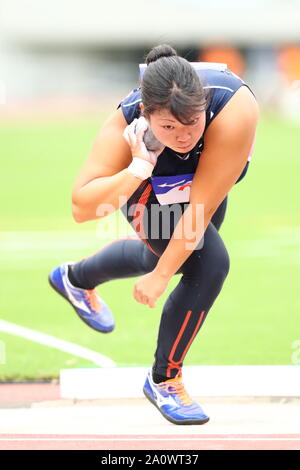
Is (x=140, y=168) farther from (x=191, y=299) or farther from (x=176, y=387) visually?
(x=176, y=387)

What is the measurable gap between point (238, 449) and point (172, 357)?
595mm

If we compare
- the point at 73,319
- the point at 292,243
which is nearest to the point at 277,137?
the point at 292,243

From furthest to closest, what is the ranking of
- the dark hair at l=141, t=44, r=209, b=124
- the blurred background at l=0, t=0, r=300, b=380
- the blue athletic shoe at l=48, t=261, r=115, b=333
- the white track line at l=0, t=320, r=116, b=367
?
the blurred background at l=0, t=0, r=300, b=380 → the white track line at l=0, t=320, r=116, b=367 → the blue athletic shoe at l=48, t=261, r=115, b=333 → the dark hair at l=141, t=44, r=209, b=124

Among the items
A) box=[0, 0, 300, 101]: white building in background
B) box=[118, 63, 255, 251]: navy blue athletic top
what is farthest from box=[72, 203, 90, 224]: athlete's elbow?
box=[0, 0, 300, 101]: white building in background

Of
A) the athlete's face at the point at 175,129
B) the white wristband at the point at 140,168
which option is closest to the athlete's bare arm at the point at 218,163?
the athlete's face at the point at 175,129

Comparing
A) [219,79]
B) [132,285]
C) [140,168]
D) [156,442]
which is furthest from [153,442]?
[132,285]

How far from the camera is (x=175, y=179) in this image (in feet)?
11.5

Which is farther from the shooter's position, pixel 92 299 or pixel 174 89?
pixel 92 299

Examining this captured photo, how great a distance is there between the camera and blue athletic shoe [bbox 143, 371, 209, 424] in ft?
12.1

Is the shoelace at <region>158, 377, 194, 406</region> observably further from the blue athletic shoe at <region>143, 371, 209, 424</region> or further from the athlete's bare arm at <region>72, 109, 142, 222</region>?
the athlete's bare arm at <region>72, 109, 142, 222</region>

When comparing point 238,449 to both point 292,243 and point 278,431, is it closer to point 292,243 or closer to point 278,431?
point 278,431

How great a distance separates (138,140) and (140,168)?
12 centimetres

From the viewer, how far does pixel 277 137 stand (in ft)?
79.5

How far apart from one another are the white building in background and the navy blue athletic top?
47176 millimetres
